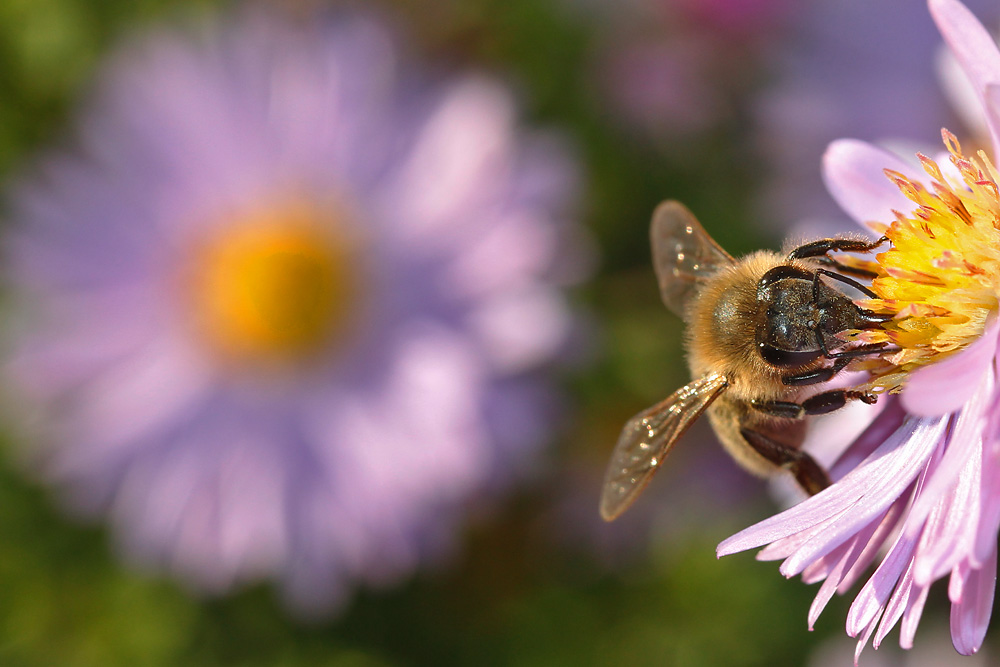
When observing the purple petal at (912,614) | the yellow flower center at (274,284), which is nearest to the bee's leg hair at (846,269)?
the purple petal at (912,614)

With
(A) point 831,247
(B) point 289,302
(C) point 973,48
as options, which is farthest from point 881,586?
(B) point 289,302

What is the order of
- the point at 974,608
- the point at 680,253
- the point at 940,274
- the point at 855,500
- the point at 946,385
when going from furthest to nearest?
the point at 680,253, the point at 940,274, the point at 855,500, the point at 974,608, the point at 946,385

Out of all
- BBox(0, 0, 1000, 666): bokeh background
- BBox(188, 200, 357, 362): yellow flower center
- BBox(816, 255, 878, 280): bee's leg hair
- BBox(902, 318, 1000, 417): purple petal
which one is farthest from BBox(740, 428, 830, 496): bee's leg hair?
BBox(188, 200, 357, 362): yellow flower center

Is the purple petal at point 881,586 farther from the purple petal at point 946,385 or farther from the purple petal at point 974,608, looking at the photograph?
the purple petal at point 946,385

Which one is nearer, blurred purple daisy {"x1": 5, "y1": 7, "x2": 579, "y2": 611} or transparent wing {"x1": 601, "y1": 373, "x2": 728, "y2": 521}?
transparent wing {"x1": 601, "y1": 373, "x2": 728, "y2": 521}

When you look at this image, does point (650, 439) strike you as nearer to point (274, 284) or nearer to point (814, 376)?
point (814, 376)

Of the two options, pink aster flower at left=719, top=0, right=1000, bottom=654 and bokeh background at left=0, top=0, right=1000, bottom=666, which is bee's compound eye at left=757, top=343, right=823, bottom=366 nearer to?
pink aster flower at left=719, top=0, right=1000, bottom=654
